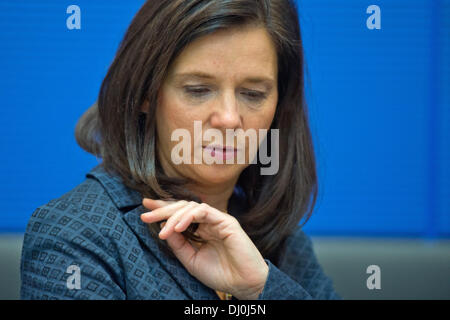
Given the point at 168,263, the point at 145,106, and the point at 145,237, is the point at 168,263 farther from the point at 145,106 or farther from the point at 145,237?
the point at 145,106

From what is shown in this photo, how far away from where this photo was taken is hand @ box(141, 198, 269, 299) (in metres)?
1.22

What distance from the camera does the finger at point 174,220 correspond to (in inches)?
41.7

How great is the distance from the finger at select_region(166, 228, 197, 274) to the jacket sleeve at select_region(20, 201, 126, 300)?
14 centimetres

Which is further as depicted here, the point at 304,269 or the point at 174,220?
the point at 304,269

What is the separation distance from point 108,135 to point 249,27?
46 cm

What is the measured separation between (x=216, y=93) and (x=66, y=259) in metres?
0.51

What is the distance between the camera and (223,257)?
1.28 m

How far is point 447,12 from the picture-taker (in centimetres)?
181

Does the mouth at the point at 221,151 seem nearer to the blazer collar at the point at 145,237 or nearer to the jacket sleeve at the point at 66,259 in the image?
the blazer collar at the point at 145,237

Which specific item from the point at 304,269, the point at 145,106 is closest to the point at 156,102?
the point at 145,106

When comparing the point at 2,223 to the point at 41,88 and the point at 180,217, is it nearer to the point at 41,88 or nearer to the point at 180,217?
the point at 41,88

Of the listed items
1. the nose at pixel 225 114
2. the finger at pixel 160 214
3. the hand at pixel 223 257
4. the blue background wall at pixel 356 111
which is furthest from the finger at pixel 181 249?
the blue background wall at pixel 356 111

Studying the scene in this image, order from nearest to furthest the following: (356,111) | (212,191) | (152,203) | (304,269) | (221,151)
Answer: (152,203), (221,151), (212,191), (304,269), (356,111)
